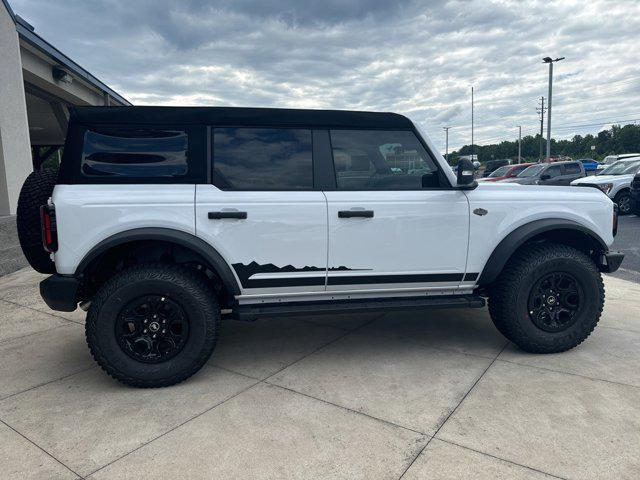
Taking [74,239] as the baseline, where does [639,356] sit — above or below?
below

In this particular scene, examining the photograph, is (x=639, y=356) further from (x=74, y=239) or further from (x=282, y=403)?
(x=74, y=239)

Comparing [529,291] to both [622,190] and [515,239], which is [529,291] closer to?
[515,239]

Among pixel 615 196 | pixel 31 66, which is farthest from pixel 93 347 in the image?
pixel 615 196

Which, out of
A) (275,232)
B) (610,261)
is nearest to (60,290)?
(275,232)

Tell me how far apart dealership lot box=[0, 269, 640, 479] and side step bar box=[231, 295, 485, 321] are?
447mm

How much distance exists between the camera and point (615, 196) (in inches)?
524

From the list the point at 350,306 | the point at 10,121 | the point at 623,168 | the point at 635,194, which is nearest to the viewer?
the point at 350,306

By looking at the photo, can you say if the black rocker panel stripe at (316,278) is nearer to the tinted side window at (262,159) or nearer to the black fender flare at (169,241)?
the black fender flare at (169,241)

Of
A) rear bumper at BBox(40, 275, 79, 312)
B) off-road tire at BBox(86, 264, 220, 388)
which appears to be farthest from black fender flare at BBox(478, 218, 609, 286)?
rear bumper at BBox(40, 275, 79, 312)

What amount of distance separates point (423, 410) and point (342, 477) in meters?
0.80

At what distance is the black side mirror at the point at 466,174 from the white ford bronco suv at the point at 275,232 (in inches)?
0.4

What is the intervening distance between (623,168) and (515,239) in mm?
13582

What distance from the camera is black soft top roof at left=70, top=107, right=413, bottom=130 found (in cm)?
299

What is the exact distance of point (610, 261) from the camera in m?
3.62
